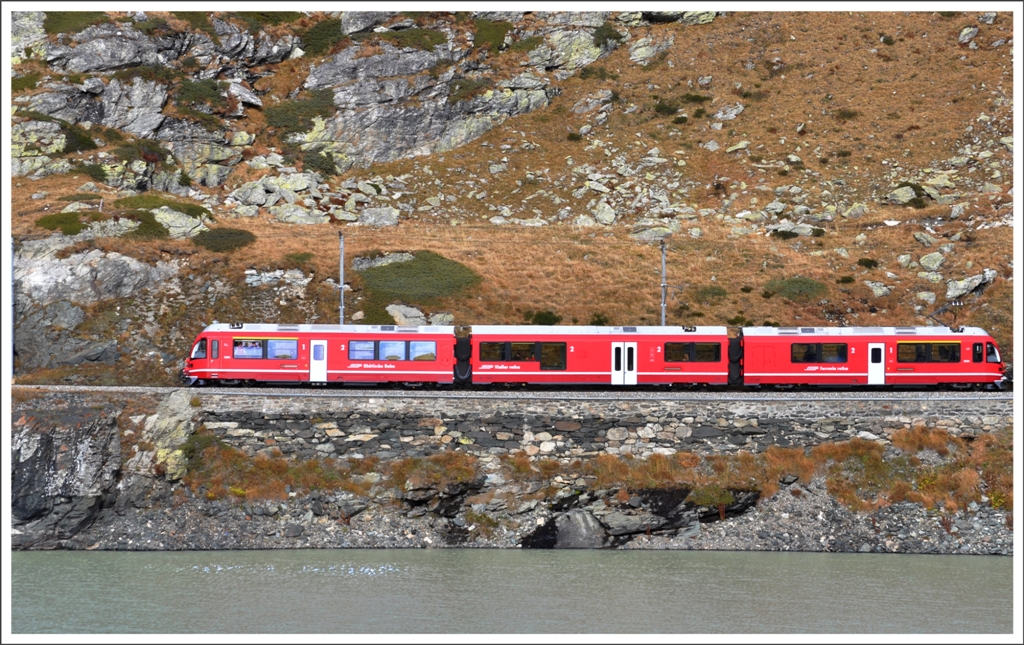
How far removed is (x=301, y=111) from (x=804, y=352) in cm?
5422

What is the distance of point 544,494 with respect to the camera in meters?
28.9

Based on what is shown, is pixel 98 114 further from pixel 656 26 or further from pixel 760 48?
pixel 760 48

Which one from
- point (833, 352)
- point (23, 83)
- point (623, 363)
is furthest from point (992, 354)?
point (23, 83)

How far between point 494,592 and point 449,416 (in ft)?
28.9

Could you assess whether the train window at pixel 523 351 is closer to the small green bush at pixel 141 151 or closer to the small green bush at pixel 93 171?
the small green bush at pixel 93 171

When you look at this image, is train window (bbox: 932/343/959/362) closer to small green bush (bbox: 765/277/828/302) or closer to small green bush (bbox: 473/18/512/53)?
small green bush (bbox: 765/277/828/302)

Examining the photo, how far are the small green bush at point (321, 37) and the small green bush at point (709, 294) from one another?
46.8 m

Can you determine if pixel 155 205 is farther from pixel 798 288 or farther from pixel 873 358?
pixel 873 358

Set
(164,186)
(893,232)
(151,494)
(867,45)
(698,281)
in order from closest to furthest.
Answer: (151,494) < (698,281) < (893,232) < (164,186) < (867,45)

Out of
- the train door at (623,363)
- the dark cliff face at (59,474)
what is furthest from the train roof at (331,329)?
the train door at (623,363)

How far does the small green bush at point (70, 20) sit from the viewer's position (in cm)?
7025

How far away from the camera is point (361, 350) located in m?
33.6

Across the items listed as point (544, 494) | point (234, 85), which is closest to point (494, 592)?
point (544, 494)

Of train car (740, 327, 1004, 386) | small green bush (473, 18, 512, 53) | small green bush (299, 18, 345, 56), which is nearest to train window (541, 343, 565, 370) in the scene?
train car (740, 327, 1004, 386)
